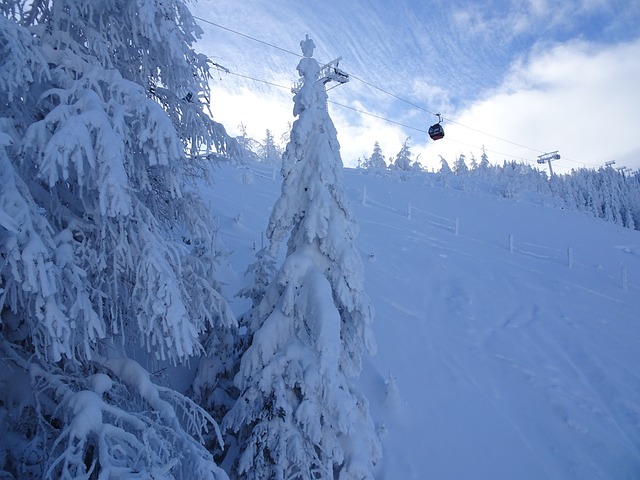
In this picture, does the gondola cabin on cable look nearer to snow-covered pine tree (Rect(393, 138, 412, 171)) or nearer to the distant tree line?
the distant tree line

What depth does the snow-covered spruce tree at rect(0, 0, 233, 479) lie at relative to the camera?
3570 mm

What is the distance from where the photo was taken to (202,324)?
18.3ft

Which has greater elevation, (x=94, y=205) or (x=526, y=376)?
(x=94, y=205)

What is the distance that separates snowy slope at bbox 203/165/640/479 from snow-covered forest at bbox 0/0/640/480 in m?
0.07

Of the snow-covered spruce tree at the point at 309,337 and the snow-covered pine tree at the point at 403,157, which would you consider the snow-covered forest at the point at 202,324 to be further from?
the snow-covered pine tree at the point at 403,157

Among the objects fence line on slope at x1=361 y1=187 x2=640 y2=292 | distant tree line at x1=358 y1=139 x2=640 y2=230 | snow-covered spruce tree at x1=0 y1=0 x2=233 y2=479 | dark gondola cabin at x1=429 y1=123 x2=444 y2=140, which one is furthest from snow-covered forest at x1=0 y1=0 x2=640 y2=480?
distant tree line at x1=358 y1=139 x2=640 y2=230

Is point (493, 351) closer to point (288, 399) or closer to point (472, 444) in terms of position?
point (472, 444)

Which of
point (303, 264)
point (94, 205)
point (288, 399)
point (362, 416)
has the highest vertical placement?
point (94, 205)

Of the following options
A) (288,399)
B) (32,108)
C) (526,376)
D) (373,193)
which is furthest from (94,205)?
(373,193)

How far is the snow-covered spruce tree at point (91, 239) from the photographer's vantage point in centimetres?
357

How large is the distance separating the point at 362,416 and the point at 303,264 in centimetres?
283

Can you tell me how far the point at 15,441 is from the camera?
4125 mm

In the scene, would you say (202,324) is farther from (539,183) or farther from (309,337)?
(539,183)

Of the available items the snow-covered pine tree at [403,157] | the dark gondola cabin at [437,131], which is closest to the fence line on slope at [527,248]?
the dark gondola cabin at [437,131]
